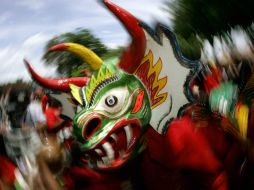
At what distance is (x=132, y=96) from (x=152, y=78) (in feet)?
0.57

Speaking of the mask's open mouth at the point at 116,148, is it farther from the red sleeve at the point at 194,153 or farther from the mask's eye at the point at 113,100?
the red sleeve at the point at 194,153

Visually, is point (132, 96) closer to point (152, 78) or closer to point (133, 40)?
point (152, 78)

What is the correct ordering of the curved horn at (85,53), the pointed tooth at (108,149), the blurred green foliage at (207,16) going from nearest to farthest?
1. the pointed tooth at (108,149)
2. the curved horn at (85,53)
3. the blurred green foliage at (207,16)

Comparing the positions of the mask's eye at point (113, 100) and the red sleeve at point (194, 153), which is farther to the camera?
the mask's eye at point (113, 100)

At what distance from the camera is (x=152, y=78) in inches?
129

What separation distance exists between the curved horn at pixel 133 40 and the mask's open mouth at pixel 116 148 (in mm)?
388

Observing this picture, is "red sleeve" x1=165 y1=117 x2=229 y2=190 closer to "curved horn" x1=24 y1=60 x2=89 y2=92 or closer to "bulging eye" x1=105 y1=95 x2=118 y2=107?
"bulging eye" x1=105 y1=95 x2=118 y2=107

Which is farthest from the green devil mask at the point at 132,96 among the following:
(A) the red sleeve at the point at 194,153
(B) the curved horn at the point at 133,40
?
(A) the red sleeve at the point at 194,153

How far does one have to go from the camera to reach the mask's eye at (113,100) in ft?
10.7

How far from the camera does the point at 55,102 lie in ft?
14.5

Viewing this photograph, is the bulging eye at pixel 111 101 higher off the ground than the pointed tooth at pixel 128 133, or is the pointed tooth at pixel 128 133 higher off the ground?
the bulging eye at pixel 111 101

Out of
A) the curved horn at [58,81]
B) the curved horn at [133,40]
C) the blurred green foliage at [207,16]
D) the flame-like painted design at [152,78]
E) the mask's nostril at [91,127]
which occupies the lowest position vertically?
the blurred green foliage at [207,16]

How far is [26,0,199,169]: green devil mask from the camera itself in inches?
125

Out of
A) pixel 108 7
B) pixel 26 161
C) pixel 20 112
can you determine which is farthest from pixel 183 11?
pixel 26 161
